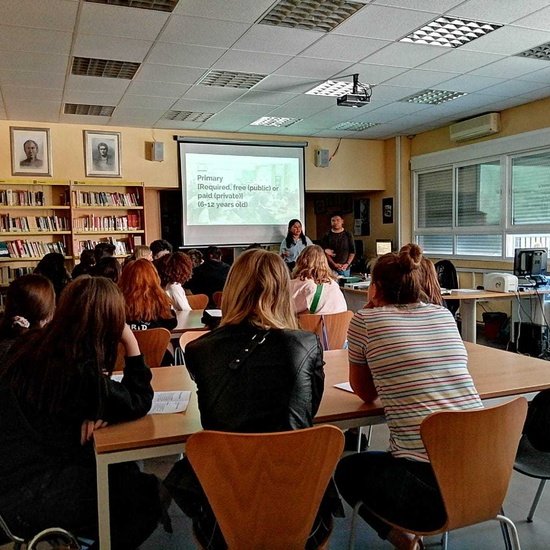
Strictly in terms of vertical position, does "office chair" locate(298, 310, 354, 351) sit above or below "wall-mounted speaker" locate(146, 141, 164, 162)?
below

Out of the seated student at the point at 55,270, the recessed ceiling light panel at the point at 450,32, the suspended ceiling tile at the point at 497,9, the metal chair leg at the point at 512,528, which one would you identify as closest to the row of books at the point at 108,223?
the seated student at the point at 55,270

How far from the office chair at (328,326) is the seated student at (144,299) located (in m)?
0.88

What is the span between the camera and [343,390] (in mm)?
2129

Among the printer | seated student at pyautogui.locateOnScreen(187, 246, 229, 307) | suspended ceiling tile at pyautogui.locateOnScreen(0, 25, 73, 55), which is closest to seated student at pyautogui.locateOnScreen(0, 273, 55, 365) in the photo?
suspended ceiling tile at pyautogui.locateOnScreen(0, 25, 73, 55)

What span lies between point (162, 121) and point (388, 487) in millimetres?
6575

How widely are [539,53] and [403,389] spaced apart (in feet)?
14.5

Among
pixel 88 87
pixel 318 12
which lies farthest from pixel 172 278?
pixel 88 87

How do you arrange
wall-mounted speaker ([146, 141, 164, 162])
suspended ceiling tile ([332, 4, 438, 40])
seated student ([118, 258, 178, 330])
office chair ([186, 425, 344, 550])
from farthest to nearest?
wall-mounted speaker ([146, 141, 164, 162]) → suspended ceiling tile ([332, 4, 438, 40]) → seated student ([118, 258, 178, 330]) → office chair ([186, 425, 344, 550])

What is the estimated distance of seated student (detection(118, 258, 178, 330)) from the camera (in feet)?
11.2

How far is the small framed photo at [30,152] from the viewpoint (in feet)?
23.3

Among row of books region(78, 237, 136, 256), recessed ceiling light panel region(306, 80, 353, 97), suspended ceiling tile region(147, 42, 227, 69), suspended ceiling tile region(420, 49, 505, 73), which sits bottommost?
row of books region(78, 237, 136, 256)

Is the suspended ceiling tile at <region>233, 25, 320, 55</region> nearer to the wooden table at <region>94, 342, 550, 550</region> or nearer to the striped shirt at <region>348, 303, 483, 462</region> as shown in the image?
the wooden table at <region>94, 342, 550, 550</region>

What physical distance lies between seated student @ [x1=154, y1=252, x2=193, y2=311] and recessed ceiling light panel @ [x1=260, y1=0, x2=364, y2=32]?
1.94 metres

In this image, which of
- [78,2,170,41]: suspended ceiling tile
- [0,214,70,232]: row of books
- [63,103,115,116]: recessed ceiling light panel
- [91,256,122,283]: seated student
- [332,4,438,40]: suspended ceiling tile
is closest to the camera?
[78,2,170,41]: suspended ceiling tile
